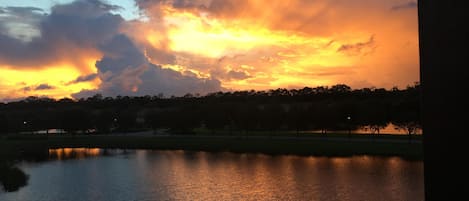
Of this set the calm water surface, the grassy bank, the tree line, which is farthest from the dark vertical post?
the tree line

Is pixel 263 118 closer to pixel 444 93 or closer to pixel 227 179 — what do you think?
pixel 227 179

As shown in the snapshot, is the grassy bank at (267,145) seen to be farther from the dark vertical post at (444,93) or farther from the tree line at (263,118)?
the dark vertical post at (444,93)

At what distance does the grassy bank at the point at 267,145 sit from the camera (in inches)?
1543

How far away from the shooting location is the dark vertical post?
5.86ft

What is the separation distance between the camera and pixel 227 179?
28.4m

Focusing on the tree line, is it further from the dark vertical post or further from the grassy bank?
the dark vertical post

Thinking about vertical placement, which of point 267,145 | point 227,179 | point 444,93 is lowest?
point 227,179

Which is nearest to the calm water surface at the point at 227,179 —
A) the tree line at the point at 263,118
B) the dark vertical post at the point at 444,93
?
the tree line at the point at 263,118

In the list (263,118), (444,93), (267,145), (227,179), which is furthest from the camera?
(263,118)

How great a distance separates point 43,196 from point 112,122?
5829 cm

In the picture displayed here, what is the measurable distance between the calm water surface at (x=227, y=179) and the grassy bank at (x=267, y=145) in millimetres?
2478

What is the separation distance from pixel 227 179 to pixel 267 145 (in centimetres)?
1819

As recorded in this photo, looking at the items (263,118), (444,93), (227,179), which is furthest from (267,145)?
(444,93)

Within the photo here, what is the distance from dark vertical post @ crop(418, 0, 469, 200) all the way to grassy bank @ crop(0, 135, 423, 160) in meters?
35.3
